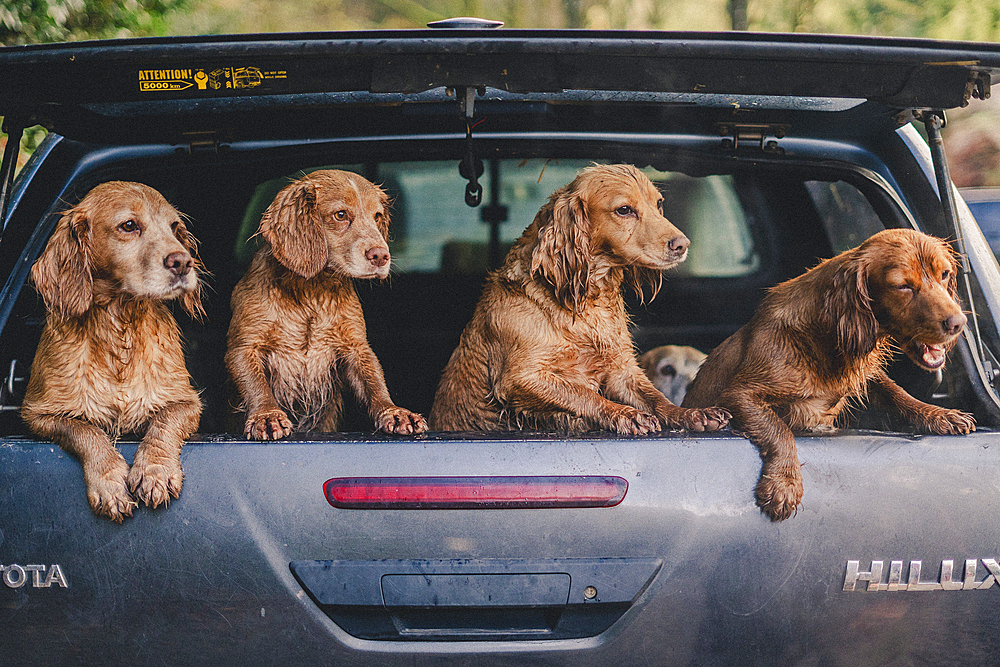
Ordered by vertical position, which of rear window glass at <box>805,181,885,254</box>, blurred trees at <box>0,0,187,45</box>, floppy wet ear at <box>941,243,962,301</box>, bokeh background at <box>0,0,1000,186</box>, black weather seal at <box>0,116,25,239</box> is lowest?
floppy wet ear at <box>941,243,962,301</box>

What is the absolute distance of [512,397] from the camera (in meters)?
2.58

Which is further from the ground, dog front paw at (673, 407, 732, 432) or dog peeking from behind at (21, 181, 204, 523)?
dog peeking from behind at (21, 181, 204, 523)

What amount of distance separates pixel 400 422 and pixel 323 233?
67cm

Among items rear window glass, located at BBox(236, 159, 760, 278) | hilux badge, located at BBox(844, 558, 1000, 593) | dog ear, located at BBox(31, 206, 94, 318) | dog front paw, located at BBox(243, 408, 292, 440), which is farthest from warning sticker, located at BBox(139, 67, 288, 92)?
hilux badge, located at BBox(844, 558, 1000, 593)

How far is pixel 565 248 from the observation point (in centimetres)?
247

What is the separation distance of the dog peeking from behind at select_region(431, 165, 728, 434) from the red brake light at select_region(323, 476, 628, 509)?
71cm

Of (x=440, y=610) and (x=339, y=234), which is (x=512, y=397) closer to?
(x=339, y=234)

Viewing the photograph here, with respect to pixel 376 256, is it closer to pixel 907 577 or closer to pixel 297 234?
pixel 297 234

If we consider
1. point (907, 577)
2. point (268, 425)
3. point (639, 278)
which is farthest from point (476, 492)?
point (639, 278)

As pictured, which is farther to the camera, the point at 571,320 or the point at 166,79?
the point at 571,320

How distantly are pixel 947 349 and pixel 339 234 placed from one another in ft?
5.90

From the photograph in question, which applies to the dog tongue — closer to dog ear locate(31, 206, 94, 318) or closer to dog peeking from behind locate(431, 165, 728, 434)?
dog peeking from behind locate(431, 165, 728, 434)

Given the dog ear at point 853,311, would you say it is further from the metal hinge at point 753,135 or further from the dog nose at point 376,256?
the dog nose at point 376,256

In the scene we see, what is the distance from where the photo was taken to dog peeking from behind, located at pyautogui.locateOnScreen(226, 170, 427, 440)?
2.47 m
